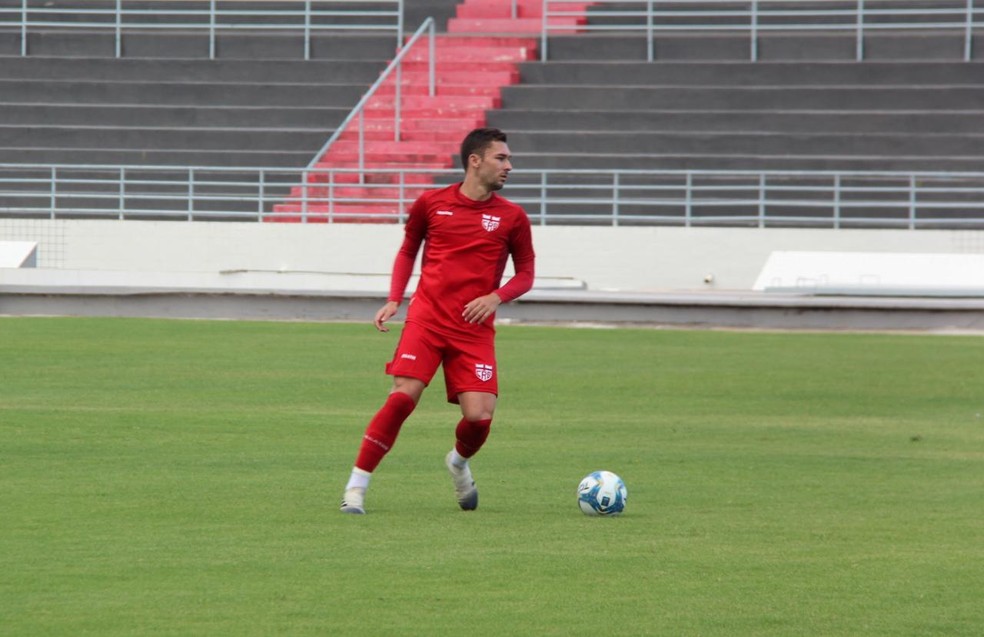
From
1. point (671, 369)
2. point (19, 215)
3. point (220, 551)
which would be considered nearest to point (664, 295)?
point (671, 369)

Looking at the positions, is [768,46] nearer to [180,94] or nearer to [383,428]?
[180,94]

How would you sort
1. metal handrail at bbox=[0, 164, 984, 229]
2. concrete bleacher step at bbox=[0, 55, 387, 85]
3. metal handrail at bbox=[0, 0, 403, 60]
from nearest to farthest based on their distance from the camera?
metal handrail at bbox=[0, 164, 984, 229], concrete bleacher step at bbox=[0, 55, 387, 85], metal handrail at bbox=[0, 0, 403, 60]

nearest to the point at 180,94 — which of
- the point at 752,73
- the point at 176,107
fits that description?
the point at 176,107

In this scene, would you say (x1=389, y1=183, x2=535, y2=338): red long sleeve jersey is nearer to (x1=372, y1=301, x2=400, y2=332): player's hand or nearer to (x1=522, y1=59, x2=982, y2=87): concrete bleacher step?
(x1=372, y1=301, x2=400, y2=332): player's hand

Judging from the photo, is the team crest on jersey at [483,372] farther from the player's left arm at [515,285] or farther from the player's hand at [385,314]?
the player's hand at [385,314]

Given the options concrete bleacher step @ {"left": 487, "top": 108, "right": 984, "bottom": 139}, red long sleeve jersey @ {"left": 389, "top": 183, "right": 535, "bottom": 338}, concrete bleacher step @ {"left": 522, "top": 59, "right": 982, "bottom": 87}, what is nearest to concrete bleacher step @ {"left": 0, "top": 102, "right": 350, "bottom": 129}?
Answer: concrete bleacher step @ {"left": 487, "top": 108, "right": 984, "bottom": 139}

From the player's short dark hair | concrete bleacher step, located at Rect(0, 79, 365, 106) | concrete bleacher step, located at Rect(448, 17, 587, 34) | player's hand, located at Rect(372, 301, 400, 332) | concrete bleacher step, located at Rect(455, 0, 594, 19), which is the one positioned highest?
concrete bleacher step, located at Rect(455, 0, 594, 19)

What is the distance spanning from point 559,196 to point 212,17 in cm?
876

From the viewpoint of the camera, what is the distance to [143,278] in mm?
26016

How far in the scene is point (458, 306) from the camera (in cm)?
827

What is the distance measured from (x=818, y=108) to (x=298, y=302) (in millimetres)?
11773

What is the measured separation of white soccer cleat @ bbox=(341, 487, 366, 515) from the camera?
26.7ft

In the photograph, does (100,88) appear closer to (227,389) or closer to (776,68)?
(776,68)

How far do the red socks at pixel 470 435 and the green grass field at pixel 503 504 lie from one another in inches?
12.0
